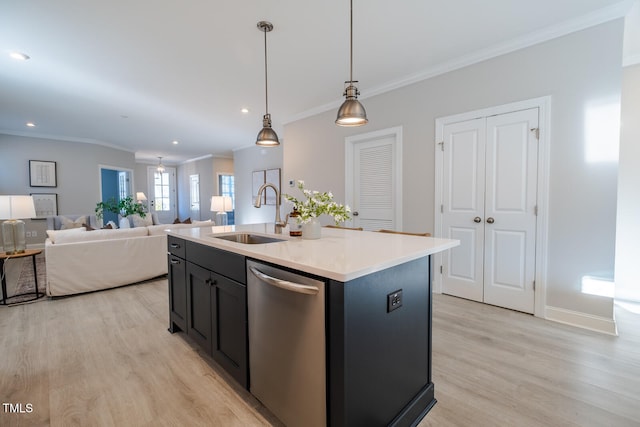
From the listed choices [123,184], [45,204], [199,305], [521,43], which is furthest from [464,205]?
[123,184]

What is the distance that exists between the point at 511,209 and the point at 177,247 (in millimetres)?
3182

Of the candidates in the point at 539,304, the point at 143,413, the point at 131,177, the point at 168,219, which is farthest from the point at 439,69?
the point at 168,219

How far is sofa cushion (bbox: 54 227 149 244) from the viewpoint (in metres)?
3.41

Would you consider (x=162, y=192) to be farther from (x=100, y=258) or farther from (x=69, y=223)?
(x=100, y=258)

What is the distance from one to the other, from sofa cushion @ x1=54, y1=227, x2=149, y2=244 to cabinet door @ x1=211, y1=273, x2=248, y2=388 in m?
2.67

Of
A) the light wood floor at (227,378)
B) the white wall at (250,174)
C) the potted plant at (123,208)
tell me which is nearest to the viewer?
the light wood floor at (227,378)

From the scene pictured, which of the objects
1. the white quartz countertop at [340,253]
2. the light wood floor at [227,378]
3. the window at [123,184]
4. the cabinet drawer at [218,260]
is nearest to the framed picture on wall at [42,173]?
the window at [123,184]

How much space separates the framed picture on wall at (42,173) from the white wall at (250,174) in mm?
4143

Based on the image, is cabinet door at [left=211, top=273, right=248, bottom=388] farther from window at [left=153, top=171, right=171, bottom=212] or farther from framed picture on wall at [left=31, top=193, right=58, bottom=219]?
window at [left=153, top=171, right=171, bottom=212]

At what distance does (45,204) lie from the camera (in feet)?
21.6

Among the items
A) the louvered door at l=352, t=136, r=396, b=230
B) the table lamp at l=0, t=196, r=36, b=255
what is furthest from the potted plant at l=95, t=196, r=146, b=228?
the louvered door at l=352, t=136, r=396, b=230

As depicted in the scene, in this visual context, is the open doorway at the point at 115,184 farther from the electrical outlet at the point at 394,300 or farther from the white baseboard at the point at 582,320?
the white baseboard at the point at 582,320

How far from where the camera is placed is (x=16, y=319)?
109 inches

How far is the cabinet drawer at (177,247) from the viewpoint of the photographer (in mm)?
2279
